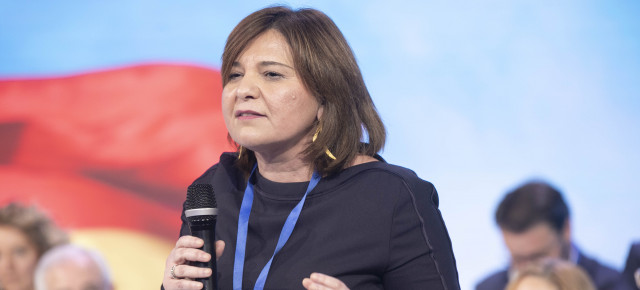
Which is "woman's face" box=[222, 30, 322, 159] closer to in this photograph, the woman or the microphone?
the woman

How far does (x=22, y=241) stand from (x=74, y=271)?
39 cm

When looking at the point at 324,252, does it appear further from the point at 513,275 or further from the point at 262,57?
the point at 513,275

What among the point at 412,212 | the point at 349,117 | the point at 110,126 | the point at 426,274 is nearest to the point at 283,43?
the point at 349,117

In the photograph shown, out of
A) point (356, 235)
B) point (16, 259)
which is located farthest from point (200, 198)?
point (16, 259)

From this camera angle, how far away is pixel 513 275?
11.3 feet

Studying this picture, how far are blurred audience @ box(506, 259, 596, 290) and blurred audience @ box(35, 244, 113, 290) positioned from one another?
2.15m

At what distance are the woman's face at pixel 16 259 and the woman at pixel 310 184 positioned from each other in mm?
2282

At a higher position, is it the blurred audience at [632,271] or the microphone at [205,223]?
the microphone at [205,223]

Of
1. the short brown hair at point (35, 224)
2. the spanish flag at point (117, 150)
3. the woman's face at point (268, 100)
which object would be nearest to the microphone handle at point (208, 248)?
the woman's face at point (268, 100)

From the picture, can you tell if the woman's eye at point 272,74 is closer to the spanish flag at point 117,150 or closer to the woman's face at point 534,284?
the spanish flag at point 117,150

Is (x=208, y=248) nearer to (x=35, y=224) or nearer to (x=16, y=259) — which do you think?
(x=35, y=224)

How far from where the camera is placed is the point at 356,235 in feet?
5.19

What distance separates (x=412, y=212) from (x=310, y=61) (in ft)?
1.50

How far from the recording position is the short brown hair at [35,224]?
360cm
